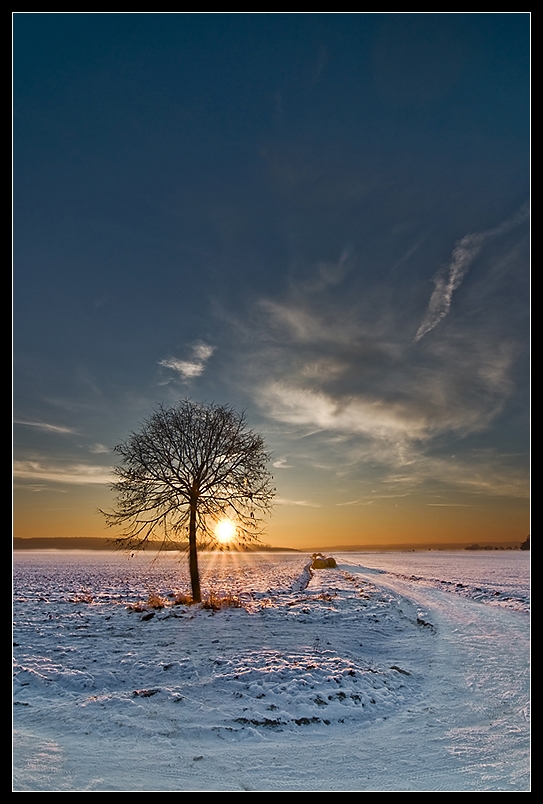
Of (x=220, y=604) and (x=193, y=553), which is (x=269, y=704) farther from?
(x=193, y=553)

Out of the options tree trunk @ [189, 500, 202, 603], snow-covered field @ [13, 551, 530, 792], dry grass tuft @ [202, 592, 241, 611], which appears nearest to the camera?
snow-covered field @ [13, 551, 530, 792]

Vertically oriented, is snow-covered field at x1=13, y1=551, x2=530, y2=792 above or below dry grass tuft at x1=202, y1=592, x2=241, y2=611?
above

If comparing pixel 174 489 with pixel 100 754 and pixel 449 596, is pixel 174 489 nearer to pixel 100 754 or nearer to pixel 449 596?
pixel 100 754

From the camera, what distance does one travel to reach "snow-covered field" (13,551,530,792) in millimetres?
6184

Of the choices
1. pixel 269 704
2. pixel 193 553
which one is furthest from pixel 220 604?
pixel 269 704

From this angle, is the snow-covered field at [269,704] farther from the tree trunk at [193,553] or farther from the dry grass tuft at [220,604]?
the tree trunk at [193,553]

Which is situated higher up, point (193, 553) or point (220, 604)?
point (193, 553)

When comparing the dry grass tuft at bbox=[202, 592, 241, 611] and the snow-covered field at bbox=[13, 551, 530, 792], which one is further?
the dry grass tuft at bbox=[202, 592, 241, 611]

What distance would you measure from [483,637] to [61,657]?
1278 centimetres

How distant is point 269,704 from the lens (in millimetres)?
8547

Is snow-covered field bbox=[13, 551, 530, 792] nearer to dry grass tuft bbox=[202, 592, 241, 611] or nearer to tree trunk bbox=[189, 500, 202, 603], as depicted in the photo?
dry grass tuft bbox=[202, 592, 241, 611]

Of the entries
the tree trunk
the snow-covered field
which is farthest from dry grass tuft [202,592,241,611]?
the snow-covered field
